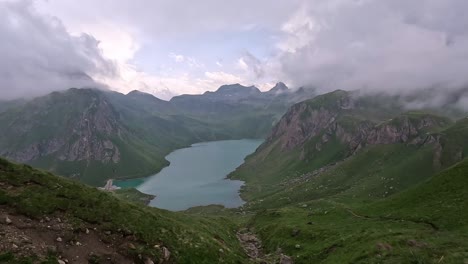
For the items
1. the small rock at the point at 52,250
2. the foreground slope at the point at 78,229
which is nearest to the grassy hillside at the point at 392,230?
the foreground slope at the point at 78,229

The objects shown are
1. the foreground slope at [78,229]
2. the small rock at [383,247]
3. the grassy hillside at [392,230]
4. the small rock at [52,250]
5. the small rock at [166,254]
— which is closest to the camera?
the small rock at [52,250]

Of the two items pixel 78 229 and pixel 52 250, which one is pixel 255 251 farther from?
pixel 52 250

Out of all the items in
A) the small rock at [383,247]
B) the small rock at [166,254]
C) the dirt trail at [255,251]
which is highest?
the small rock at [383,247]

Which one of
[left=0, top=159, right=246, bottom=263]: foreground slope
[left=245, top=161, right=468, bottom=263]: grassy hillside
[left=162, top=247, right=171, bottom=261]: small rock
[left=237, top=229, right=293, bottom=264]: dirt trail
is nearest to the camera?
[left=0, top=159, right=246, bottom=263]: foreground slope

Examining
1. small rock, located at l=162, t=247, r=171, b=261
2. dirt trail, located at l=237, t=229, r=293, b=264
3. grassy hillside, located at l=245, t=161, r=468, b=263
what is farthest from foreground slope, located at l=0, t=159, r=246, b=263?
grassy hillside, located at l=245, t=161, r=468, b=263

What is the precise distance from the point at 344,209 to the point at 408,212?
21807mm

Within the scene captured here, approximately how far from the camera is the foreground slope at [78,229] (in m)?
38.8

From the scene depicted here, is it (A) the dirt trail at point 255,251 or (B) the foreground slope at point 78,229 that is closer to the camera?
(B) the foreground slope at point 78,229

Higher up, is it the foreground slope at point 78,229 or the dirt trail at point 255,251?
the foreground slope at point 78,229

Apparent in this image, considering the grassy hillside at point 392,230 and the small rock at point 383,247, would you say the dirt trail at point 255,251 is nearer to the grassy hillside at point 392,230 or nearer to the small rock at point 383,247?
the grassy hillside at point 392,230

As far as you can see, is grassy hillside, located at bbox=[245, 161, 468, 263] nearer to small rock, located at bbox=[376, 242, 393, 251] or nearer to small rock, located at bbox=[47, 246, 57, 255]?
small rock, located at bbox=[376, 242, 393, 251]

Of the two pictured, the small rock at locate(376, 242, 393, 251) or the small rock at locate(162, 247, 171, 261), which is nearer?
the small rock at locate(162, 247, 171, 261)

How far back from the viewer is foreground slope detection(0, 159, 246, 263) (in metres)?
38.8

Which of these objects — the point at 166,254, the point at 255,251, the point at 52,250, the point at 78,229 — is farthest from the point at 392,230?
the point at 52,250
